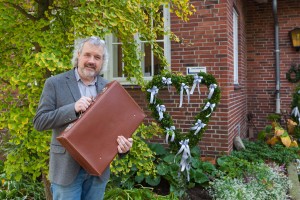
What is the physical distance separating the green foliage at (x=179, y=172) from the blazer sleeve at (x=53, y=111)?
2.14 meters

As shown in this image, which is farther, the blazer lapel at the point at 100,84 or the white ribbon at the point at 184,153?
the white ribbon at the point at 184,153

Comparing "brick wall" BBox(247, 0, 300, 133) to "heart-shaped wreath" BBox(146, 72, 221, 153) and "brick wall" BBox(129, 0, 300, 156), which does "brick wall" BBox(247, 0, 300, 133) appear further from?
"heart-shaped wreath" BBox(146, 72, 221, 153)

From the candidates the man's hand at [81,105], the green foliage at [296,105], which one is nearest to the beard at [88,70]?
the man's hand at [81,105]

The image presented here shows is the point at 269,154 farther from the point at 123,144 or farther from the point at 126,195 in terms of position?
the point at 123,144

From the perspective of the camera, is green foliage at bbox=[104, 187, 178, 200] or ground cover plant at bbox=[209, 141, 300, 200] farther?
ground cover plant at bbox=[209, 141, 300, 200]

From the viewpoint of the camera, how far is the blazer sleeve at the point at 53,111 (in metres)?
1.90

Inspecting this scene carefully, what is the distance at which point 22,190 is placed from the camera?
13.4 ft

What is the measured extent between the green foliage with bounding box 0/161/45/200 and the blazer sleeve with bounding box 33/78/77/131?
2.28m

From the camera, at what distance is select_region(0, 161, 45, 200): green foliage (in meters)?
3.94

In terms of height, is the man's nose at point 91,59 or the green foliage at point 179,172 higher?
the man's nose at point 91,59

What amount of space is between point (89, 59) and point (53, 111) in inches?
15.8

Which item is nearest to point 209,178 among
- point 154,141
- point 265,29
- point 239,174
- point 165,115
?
point 239,174

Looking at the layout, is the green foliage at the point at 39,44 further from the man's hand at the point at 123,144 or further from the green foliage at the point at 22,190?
the green foliage at the point at 22,190

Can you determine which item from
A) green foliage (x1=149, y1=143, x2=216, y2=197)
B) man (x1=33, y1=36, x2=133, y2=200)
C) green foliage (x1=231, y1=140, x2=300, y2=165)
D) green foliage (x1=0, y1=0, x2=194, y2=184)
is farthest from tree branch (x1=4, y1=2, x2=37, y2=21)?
green foliage (x1=231, y1=140, x2=300, y2=165)
